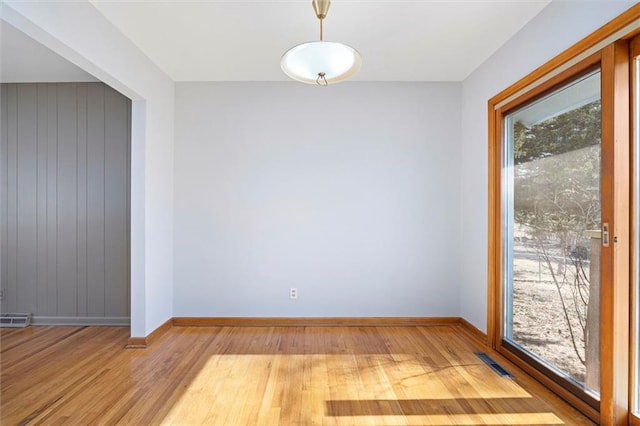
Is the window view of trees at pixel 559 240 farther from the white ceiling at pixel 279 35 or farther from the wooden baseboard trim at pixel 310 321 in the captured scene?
the wooden baseboard trim at pixel 310 321

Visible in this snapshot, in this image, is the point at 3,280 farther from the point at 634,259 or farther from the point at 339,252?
the point at 634,259

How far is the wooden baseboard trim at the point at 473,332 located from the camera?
10.4 feet

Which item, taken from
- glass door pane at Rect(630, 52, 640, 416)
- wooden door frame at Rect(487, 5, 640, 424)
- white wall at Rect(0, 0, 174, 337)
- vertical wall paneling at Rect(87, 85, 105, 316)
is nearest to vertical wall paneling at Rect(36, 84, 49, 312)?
vertical wall paneling at Rect(87, 85, 105, 316)

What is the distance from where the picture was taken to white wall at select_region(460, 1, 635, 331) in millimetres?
2125

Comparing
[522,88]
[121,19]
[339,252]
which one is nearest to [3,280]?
[121,19]

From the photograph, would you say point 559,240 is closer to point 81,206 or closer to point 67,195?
point 81,206

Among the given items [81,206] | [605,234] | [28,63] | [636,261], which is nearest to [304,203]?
[81,206]

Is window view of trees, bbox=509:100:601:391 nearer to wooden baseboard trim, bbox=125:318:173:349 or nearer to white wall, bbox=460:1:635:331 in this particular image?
white wall, bbox=460:1:635:331

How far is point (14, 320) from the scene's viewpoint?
3617mm

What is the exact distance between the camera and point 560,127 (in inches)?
91.5

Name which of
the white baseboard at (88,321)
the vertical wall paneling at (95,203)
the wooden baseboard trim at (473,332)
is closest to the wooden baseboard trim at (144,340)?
the white baseboard at (88,321)

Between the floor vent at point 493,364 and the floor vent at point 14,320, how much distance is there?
463cm

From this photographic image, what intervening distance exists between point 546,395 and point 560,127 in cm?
184

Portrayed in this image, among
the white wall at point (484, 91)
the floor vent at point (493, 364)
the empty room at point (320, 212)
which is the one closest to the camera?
the empty room at point (320, 212)
